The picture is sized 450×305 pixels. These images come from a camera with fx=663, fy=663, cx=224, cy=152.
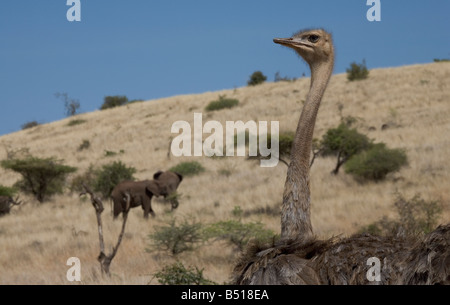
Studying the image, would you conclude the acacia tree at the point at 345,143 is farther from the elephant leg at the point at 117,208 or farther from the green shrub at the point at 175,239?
the green shrub at the point at 175,239

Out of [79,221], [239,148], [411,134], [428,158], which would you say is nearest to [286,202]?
[79,221]

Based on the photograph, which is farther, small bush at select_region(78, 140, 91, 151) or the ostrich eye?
small bush at select_region(78, 140, 91, 151)

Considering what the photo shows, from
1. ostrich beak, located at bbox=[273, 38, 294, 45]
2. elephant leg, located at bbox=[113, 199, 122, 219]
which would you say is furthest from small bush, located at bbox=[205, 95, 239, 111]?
ostrich beak, located at bbox=[273, 38, 294, 45]

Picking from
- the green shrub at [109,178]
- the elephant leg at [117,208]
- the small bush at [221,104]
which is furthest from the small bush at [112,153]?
the elephant leg at [117,208]

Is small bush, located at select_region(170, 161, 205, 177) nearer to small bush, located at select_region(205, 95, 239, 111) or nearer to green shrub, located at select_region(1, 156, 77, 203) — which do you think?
green shrub, located at select_region(1, 156, 77, 203)

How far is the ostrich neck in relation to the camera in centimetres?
427

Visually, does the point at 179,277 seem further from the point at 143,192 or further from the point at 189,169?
the point at 189,169

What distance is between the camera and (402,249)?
3533mm

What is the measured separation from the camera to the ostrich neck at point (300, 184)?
168 inches

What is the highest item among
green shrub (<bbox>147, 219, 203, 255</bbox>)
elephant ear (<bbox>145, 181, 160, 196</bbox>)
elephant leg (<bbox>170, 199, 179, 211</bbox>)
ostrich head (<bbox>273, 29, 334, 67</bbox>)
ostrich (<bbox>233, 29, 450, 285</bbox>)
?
ostrich head (<bbox>273, 29, 334, 67</bbox>)

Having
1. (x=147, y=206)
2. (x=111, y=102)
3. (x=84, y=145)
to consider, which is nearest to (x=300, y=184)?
(x=147, y=206)

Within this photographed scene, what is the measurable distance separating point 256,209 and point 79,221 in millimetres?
4272

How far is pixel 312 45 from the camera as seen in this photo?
498cm

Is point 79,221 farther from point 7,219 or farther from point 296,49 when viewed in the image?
point 296,49
